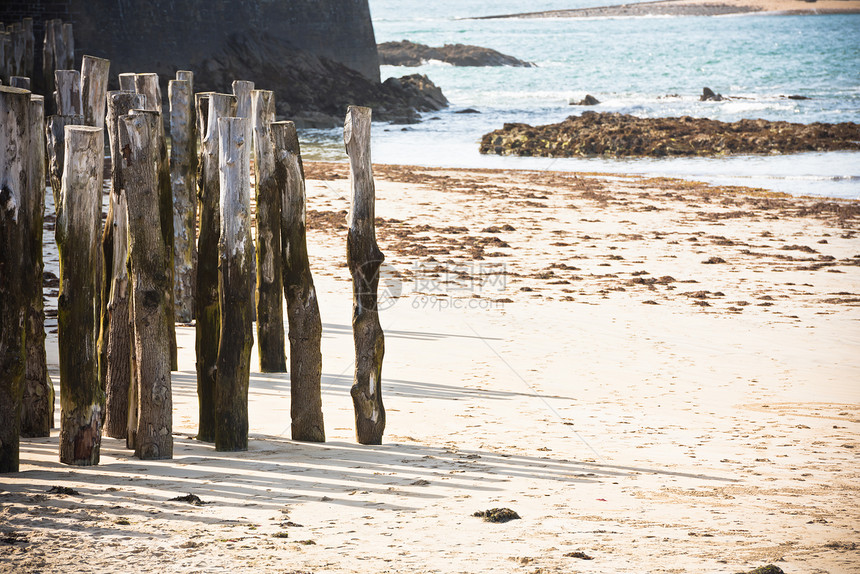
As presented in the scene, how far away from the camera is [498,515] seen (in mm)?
4137

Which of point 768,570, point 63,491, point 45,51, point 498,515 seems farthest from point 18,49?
point 768,570

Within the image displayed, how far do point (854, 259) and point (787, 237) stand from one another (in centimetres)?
142

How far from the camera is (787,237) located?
1310 centimetres

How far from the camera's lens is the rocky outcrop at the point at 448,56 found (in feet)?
243

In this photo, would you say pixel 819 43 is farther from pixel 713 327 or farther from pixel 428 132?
pixel 713 327

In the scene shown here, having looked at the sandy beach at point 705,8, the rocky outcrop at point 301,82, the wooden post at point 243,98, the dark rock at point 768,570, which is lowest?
the dark rock at point 768,570

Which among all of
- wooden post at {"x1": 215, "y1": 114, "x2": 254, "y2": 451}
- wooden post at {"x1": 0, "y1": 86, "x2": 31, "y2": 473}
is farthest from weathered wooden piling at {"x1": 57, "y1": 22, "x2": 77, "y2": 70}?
wooden post at {"x1": 0, "y1": 86, "x2": 31, "y2": 473}

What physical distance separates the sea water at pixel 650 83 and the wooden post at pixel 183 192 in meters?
13.9

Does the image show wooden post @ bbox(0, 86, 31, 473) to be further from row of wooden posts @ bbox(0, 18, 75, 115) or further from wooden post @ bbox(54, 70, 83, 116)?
row of wooden posts @ bbox(0, 18, 75, 115)

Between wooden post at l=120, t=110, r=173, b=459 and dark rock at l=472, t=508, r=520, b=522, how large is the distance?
1.79m

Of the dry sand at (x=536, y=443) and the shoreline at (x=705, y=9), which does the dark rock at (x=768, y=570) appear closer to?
the dry sand at (x=536, y=443)

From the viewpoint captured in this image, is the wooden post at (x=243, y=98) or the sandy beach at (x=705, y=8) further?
the sandy beach at (x=705, y=8)

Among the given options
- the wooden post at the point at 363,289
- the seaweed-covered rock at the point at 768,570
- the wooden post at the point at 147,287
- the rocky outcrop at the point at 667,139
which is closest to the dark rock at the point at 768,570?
the seaweed-covered rock at the point at 768,570

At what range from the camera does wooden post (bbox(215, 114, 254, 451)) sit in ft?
16.4
